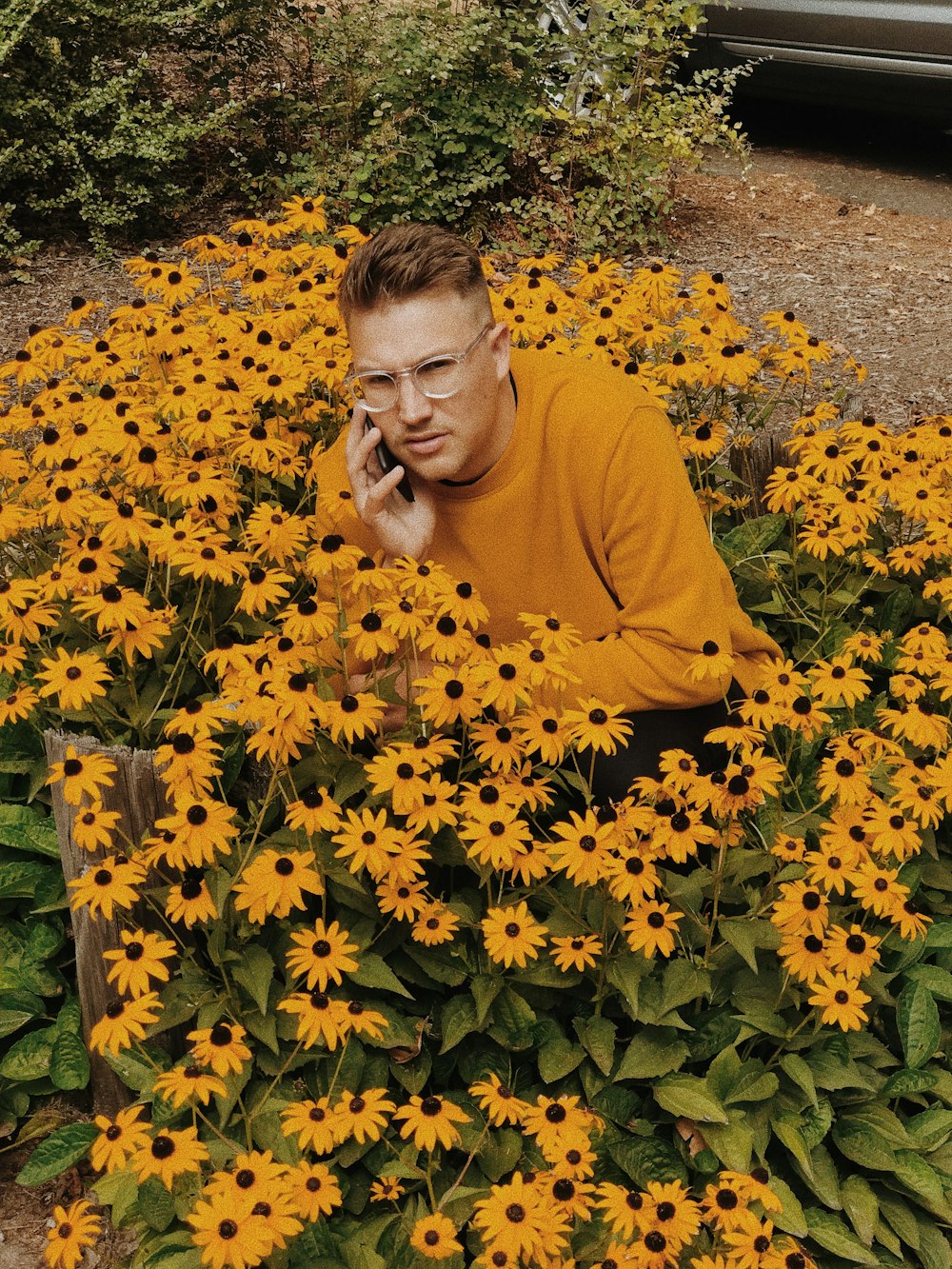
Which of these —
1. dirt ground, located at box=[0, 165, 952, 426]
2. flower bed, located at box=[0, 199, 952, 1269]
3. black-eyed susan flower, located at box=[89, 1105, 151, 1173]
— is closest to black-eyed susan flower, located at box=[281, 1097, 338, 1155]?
flower bed, located at box=[0, 199, 952, 1269]

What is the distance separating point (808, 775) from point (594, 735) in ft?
3.02

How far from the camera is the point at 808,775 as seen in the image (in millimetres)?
2996

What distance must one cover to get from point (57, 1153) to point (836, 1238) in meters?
1.41

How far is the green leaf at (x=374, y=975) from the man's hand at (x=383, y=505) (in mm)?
791

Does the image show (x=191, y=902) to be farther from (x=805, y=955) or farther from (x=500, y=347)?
(x=500, y=347)

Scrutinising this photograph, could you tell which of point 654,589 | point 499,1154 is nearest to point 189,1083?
point 499,1154

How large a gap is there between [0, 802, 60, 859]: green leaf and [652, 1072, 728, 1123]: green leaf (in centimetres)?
128

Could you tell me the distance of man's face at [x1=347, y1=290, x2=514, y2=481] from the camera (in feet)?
8.16

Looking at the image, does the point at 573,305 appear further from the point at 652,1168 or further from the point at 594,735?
the point at 652,1168

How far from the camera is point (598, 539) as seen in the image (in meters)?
2.72

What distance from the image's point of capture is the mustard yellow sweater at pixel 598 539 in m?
2.59

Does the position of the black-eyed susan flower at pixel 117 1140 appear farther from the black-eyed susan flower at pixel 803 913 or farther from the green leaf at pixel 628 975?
the black-eyed susan flower at pixel 803 913

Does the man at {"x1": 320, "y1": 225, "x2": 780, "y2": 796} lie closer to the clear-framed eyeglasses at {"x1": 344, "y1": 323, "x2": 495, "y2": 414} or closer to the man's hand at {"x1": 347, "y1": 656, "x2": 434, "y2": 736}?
the clear-framed eyeglasses at {"x1": 344, "y1": 323, "x2": 495, "y2": 414}

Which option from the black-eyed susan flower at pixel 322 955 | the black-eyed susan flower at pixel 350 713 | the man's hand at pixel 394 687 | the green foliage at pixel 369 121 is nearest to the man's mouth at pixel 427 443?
the man's hand at pixel 394 687
